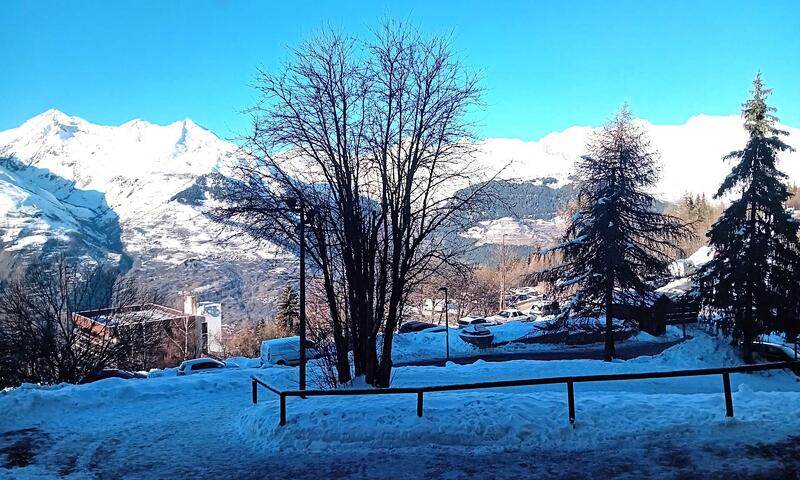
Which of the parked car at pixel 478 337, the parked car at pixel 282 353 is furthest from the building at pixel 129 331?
the parked car at pixel 478 337

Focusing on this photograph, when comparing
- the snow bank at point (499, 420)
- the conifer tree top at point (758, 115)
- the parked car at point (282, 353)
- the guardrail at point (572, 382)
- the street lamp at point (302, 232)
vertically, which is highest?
the conifer tree top at point (758, 115)

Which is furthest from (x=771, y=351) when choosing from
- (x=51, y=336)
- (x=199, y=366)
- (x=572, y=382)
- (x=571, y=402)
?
(x=51, y=336)

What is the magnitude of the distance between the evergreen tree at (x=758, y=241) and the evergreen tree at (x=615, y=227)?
7.88 feet

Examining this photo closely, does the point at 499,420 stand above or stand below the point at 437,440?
above

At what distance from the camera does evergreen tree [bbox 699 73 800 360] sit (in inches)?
887

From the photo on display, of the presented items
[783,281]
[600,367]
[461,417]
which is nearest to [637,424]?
[461,417]

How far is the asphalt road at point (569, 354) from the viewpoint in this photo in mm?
32062

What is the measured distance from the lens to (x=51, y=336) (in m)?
30.7

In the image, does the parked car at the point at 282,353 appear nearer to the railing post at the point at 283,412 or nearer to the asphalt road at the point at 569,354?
the asphalt road at the point at 569,354

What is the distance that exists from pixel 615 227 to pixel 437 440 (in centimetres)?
1808

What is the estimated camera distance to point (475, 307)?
268 ft

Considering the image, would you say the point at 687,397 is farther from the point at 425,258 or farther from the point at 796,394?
the point at 425,258

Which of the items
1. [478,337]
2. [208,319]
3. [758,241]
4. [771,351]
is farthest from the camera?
[208,319]

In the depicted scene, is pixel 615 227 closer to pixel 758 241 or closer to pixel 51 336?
pixel 758 241
